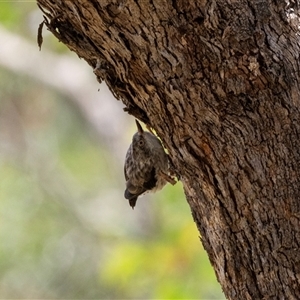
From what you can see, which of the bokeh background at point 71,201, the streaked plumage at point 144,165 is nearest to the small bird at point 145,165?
the streaked plumage at point 144,165

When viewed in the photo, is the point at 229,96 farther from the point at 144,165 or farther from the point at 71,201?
the point at 71,201

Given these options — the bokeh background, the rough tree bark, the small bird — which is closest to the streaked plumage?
the small bird

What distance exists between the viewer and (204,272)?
16.4ft

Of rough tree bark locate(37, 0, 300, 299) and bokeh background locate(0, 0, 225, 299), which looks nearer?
rough tree bark locate(37, 0, 300, 299)

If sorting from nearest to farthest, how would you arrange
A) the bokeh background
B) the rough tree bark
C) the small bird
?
the rough tree bark < the small bird < the bokeh background

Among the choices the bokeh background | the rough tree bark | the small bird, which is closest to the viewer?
the rough tree bark

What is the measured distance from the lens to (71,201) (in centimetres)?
870

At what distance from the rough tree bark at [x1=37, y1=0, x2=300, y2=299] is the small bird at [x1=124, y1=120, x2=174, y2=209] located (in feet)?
2.58

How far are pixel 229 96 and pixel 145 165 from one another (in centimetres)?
112

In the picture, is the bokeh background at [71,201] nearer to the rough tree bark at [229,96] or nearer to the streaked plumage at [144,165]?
the streaked plumage at [144,165]

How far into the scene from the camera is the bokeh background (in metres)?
5.32

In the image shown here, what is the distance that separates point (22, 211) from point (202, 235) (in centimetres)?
735

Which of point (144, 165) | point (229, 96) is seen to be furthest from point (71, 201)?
point (229, 96)

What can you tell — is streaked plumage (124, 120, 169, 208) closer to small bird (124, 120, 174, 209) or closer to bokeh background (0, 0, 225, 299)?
small bird (124, 120, 174, 209)
